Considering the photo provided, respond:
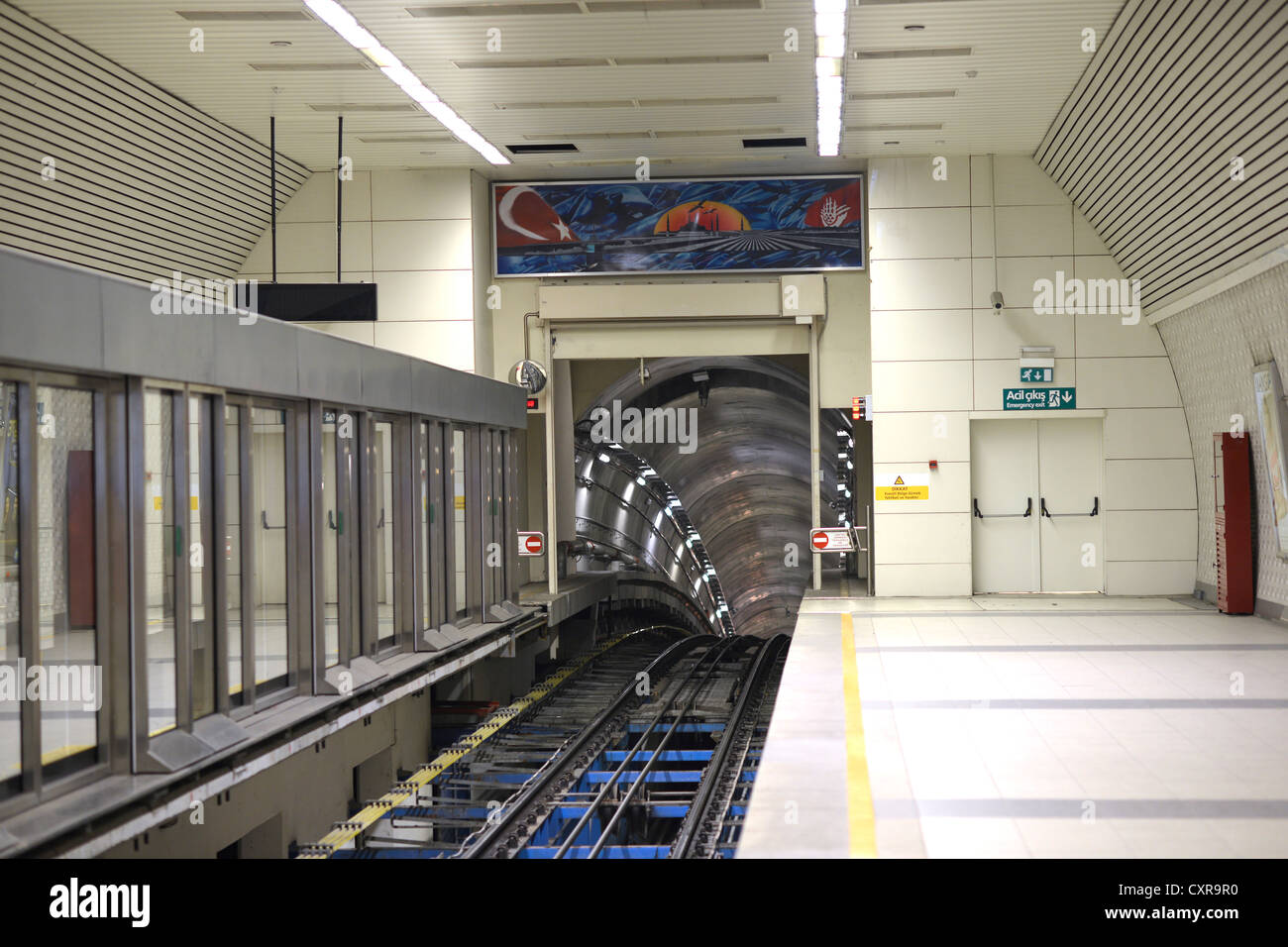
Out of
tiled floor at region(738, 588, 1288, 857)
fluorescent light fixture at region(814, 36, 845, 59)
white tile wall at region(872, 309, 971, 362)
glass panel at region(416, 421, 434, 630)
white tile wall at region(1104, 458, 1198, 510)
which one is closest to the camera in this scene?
A: tiled floor at region(738, 588, 1288, 857)

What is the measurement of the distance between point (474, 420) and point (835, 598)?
5291mm

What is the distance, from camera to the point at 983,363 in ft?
47.2

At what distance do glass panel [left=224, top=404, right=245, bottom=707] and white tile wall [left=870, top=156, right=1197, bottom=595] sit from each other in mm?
8768

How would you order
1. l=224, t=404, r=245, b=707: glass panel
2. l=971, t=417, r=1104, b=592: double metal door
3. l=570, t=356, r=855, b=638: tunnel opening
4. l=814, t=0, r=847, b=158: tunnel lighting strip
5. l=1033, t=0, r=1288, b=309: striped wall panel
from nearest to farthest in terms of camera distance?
1. l=224, t=404, r=245, b=707: glass panel
2. l=1033, t=0, r=1288, b=309: striped wall panel
3. l=814, t=0, r=847, b=158: tunnel lighting strip
4. l=971, t=417, r=1104, b=592: double metal door
5. l=570, t=356, r=855, b=638: tunnel opening

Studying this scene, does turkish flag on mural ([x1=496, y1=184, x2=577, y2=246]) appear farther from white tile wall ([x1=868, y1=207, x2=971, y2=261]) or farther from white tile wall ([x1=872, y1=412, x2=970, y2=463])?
white tile wall ([x1=872, y1=412, x2=970, y2=463])

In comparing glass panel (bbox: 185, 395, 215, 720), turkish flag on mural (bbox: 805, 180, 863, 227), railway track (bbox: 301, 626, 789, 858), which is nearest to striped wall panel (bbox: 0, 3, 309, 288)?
glass panel (bbox: 185, 395, 215, 720)

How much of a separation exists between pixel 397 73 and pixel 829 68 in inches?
154

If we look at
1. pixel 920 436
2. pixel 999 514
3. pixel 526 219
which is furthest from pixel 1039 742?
pixel 526 219

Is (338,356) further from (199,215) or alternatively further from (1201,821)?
(1201,821)

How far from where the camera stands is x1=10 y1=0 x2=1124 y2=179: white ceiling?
9.38 m

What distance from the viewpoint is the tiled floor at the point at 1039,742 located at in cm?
534

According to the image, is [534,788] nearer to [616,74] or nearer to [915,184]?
[616,74]

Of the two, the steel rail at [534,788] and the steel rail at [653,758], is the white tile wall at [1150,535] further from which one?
the steel rail at [534,788]

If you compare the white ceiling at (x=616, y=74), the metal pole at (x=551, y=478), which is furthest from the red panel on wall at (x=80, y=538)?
the metal pole at (x=551, y=478)
